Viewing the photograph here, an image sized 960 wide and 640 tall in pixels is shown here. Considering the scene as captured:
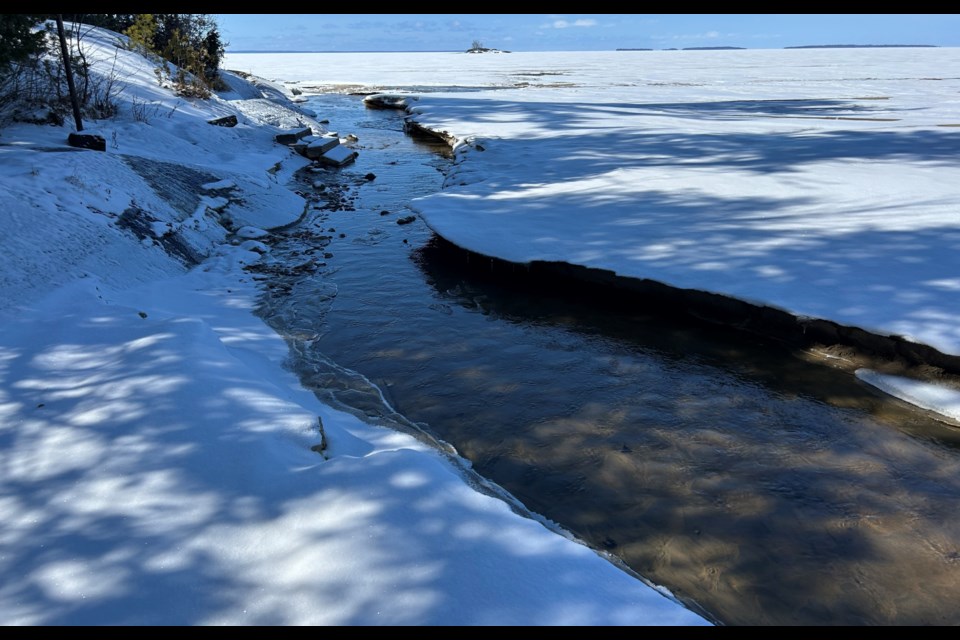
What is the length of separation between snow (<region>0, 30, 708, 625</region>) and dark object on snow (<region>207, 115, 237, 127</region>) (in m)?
6.75

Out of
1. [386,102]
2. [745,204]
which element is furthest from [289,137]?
[386,102]

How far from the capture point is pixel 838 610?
2840 mm

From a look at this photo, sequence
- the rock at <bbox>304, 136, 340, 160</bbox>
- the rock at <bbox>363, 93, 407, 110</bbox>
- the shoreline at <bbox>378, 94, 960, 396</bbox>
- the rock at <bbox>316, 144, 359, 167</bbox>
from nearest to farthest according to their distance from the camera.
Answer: the shoreline at <bbox>378, 94, 960, 396</bbox>, the rock at <bbox>316, 144, 359, 167</bbox>, the rock at <bbox>304, 136, 340, 160</bbox>, the rock at <bbox>363, 93, 407, 110</bbox>

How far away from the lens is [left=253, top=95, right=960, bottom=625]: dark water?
3.05m

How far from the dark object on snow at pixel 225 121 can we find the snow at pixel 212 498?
22.2 feet

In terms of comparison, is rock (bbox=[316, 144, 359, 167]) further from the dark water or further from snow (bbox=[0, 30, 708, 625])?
snow (bbox=[0, 30, 708, 625])

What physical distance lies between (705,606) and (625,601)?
0.70 meters

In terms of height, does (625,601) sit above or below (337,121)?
below

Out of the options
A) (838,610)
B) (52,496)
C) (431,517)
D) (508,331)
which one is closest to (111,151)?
(508,331)

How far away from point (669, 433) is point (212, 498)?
2.79 meters

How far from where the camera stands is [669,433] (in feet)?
13.5

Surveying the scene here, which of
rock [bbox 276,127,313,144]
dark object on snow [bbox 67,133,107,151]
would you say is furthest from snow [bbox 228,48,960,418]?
dark object on snow [bbox 67,133,107,151]

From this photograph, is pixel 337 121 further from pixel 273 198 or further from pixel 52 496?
pixel 52 496
